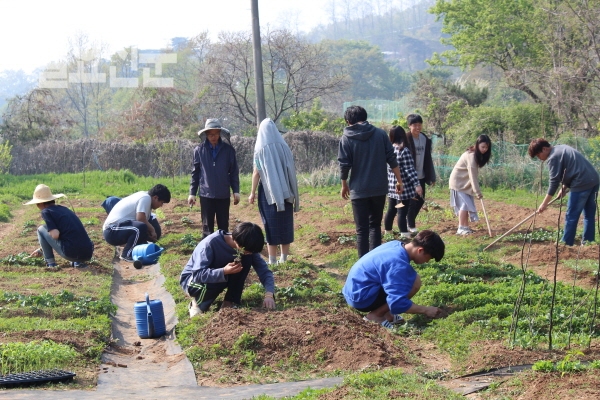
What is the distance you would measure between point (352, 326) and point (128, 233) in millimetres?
4980

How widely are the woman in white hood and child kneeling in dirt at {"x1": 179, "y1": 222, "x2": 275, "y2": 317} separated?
1859 millimetres

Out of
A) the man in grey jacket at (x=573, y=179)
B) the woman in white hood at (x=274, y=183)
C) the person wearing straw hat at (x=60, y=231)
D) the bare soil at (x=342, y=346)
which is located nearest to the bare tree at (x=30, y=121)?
the person wearing straw hat at (x=60, y=231)

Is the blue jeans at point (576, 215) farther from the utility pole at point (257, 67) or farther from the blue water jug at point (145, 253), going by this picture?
the utility pole at point (257, 67)

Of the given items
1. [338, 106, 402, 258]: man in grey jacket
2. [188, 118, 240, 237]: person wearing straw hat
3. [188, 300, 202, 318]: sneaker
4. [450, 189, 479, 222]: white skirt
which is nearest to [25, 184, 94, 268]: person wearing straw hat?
[188, 118, 240, 237]: person wearing straw hat

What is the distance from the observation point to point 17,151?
28.9 metres

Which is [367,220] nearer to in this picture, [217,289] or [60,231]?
[217,289]

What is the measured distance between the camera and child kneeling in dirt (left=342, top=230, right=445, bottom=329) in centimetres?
664

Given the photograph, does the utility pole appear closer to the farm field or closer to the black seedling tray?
the farm field

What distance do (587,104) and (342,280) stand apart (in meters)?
19.5

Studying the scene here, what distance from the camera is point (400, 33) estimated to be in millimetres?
167375

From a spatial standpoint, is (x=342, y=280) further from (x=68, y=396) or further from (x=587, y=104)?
(x=587, y=104)

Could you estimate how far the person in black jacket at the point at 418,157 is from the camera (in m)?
11.1

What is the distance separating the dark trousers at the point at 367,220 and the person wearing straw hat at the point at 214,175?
191 cm

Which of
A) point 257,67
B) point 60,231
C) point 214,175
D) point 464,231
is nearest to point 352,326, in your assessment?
point 214,175
